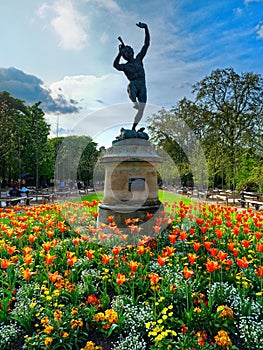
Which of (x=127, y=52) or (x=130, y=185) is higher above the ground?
(x=127, y=52)

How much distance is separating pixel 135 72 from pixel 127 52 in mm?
510

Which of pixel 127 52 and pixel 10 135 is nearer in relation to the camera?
pixel 127 52

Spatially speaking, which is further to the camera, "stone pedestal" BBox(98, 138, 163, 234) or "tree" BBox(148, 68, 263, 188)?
"tree" BBox(148, 68, 263, 188)

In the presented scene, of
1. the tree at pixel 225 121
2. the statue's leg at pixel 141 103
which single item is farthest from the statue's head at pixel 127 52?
the tree at pixel 225 121

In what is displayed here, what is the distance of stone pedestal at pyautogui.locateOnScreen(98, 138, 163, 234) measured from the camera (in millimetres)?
6355

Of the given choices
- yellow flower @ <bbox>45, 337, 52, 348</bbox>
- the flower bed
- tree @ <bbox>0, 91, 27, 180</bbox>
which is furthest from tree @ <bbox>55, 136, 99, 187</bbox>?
yellow flower @ <bbox>45, 337, 52, 348</bbox>

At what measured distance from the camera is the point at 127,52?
6977 millimetres

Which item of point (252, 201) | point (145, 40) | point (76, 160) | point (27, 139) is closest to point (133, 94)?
point (145, 40)

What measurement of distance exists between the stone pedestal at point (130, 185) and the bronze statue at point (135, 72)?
3.35 ft

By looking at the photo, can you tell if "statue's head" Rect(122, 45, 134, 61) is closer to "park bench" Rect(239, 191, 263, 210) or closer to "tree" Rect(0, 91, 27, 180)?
"park bench" Rect(239, 191, 263, 210)

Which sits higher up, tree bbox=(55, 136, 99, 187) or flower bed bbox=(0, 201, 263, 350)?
tree bbox=(55, 136, 99, 187)

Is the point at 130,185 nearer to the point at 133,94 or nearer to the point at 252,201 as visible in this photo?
the point at 133,94

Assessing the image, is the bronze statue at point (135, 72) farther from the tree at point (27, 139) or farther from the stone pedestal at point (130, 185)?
the tree at point (27, 139)

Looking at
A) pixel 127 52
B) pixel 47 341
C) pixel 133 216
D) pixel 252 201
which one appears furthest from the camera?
pixel 252 201
